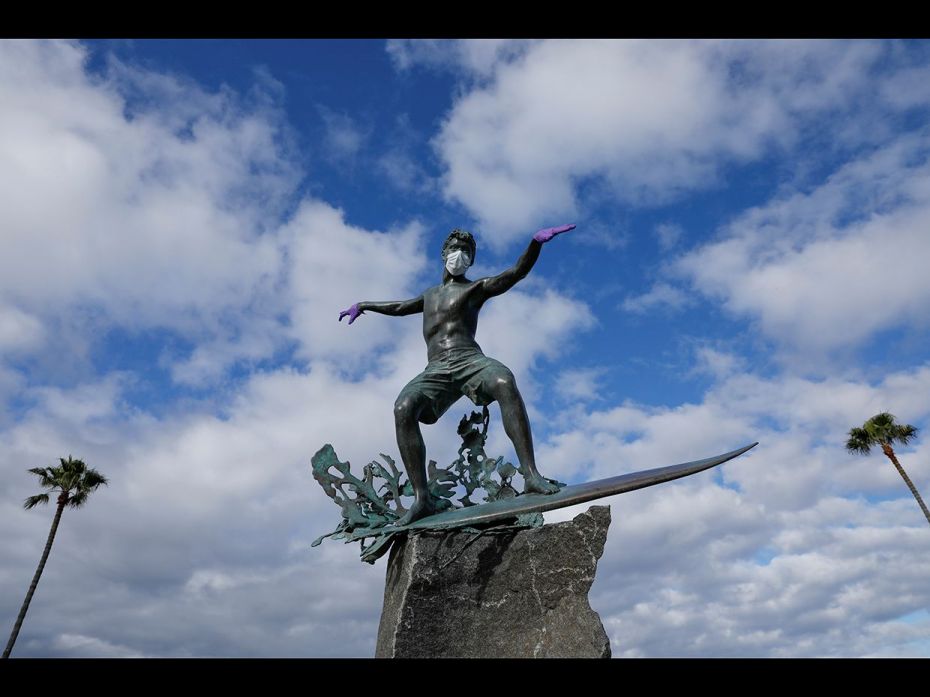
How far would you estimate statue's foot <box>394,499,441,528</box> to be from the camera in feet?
21.1

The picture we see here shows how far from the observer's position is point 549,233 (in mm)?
6543

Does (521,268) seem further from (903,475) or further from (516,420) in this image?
(903,475)

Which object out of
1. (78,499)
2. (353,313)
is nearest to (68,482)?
(78,499)

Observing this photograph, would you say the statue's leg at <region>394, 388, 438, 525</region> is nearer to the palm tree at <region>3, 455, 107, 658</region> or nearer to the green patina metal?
the green patina metal

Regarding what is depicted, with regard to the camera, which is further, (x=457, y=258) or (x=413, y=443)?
(x=457, y=258)

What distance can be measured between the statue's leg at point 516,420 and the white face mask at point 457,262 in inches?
56.6

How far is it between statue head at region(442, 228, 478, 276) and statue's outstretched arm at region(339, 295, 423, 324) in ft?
1.86

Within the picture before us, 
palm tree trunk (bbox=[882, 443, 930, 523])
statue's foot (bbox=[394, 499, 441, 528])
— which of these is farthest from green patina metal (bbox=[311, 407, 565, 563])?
palm tree trunk (bbox=[882, 443, 930, 523])

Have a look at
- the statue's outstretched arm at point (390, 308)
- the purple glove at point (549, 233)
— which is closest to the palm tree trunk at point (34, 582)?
the statue's outstretched arm at point (390, 308)

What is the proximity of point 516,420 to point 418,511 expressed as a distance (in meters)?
1.26
